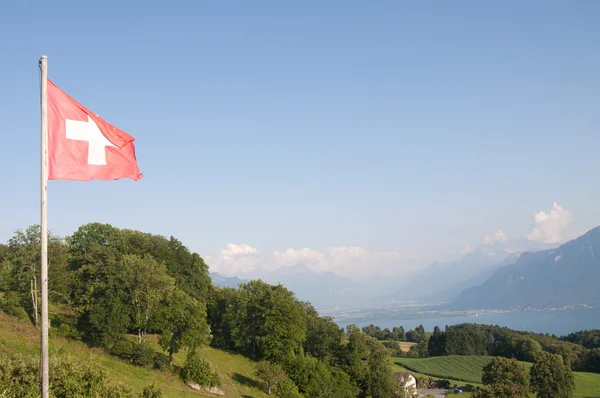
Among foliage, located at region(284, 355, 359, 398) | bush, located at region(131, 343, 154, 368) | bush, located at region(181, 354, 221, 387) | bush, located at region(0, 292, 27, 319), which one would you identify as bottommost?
foliage, located at region(284, 355, 359, 398)

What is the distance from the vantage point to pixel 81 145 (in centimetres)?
1433

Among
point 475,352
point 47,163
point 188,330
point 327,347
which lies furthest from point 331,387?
point 475,352

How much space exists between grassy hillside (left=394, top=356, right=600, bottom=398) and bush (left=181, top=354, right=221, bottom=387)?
78.2 meters

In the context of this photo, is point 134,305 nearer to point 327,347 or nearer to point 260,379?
point 260,379

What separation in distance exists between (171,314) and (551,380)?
2370 inches

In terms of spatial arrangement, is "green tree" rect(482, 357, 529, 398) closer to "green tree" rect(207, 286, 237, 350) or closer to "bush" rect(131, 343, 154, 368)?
"green tree" rect(207, 286, 237, 350)

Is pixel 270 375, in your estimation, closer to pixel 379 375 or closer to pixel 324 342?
pixel 379 375

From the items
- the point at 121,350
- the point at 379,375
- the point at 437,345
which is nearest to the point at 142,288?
the point at 121,350

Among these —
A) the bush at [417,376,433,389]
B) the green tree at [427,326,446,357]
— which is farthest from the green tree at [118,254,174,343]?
the green tree at [427,326,446,357]

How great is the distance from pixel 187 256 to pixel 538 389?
6297cm

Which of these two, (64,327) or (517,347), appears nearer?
(64,327)

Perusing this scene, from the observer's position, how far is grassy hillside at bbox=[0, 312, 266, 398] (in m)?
40.6

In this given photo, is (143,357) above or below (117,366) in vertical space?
above

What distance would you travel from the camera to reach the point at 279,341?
6956 cm
